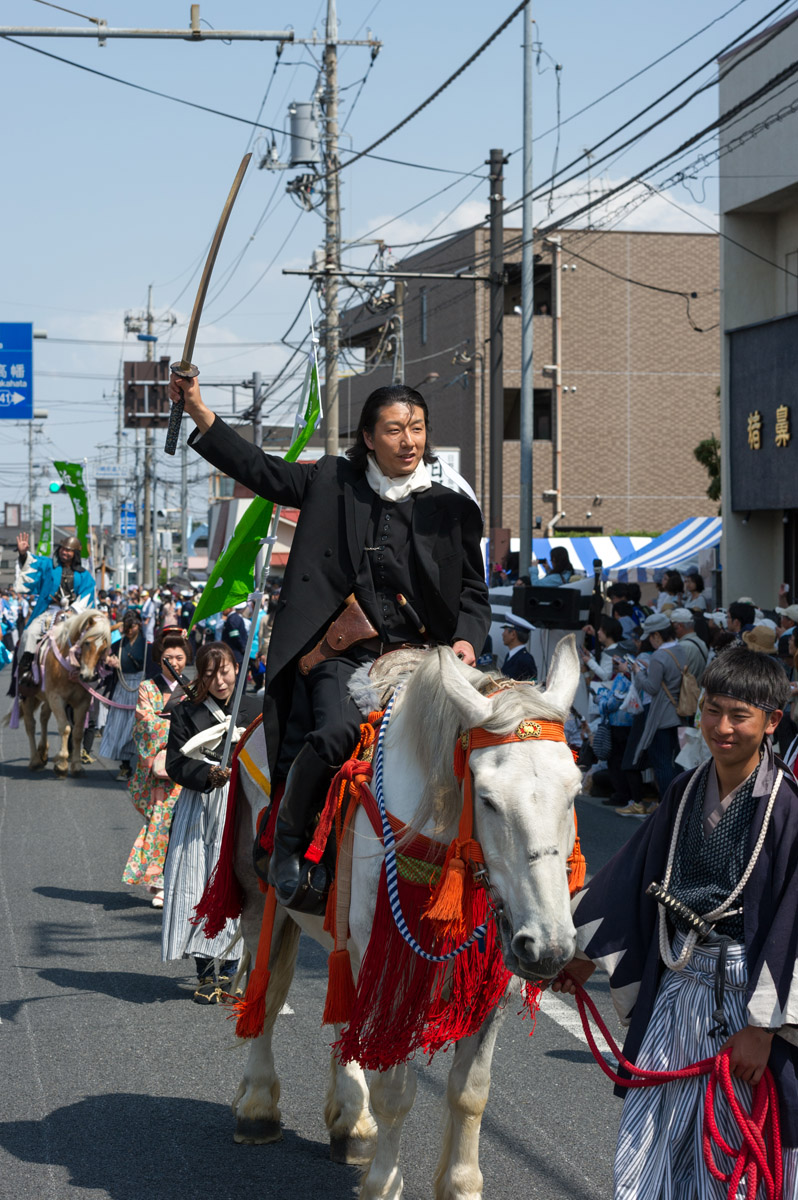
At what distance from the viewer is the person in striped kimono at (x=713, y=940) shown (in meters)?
2.92

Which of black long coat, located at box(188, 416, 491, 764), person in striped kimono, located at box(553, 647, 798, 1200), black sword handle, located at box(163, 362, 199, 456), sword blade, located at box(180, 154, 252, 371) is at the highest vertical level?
sword blade, located at box(180, 154, 252, 371)

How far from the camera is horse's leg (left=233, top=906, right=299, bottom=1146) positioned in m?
4.73

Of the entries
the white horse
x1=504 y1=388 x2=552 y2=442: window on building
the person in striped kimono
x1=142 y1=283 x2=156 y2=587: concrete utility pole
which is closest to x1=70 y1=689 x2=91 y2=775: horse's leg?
the white horse

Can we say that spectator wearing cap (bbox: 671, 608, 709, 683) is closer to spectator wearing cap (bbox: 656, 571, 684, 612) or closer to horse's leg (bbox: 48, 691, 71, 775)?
spectator wearing cap (bbox: 656, 571, 684, 612)

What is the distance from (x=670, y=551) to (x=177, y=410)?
61.0 feet

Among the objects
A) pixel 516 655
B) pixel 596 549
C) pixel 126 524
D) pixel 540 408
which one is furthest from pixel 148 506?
pixel 516 655

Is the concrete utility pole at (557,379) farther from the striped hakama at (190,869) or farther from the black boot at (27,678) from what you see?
the striped hakama at (190,869)

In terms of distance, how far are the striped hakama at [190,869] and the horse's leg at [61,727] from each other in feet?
24.4

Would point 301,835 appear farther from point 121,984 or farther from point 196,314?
point 121,984

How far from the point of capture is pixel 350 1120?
179 inches

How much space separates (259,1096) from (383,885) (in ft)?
4.82

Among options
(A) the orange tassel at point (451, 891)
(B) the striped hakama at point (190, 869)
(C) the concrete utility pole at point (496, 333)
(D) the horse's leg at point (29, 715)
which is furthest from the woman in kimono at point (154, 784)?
(C) the concrete utility pole at point (496, 333)

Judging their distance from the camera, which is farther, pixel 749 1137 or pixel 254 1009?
pixel 254 1009

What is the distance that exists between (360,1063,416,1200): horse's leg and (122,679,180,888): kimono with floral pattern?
4.45m
